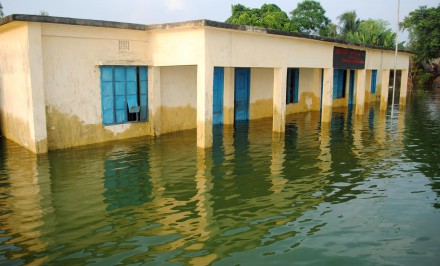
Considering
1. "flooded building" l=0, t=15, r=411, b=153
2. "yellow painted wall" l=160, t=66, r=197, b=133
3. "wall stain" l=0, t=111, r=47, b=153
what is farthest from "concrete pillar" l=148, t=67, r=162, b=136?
"wall stain" l=0, t=111, r=47, b=153

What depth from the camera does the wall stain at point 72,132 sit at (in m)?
10.8

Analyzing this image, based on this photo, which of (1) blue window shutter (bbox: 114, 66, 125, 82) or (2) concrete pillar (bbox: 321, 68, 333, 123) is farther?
(2) concrete pillar (bbox: 321, 68, 333, 123)

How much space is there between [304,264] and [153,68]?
9.49 metres

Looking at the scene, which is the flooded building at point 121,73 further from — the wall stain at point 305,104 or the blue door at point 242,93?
the wall stain at point 305,104

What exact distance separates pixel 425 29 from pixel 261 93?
25723mm

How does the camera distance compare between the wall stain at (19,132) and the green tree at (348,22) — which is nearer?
the wall stain at (19,132)

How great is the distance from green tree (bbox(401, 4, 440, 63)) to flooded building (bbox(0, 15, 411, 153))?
81.0ft

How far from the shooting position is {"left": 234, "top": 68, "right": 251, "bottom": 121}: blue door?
16453 mm

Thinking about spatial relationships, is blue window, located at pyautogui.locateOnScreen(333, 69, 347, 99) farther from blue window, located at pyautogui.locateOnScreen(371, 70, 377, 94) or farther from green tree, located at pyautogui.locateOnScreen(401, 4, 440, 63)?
green tree, located at pyautogui.locateOnScreen(401, 4, 440, 63)

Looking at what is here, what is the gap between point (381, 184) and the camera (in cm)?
816

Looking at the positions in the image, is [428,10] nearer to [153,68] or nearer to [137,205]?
[153,68]

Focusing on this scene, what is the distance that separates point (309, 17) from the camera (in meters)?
39.5

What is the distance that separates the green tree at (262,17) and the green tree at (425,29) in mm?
12438

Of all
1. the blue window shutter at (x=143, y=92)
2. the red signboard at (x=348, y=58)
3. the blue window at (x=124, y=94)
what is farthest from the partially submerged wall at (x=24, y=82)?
the red signboard at (x=348, y=58)
